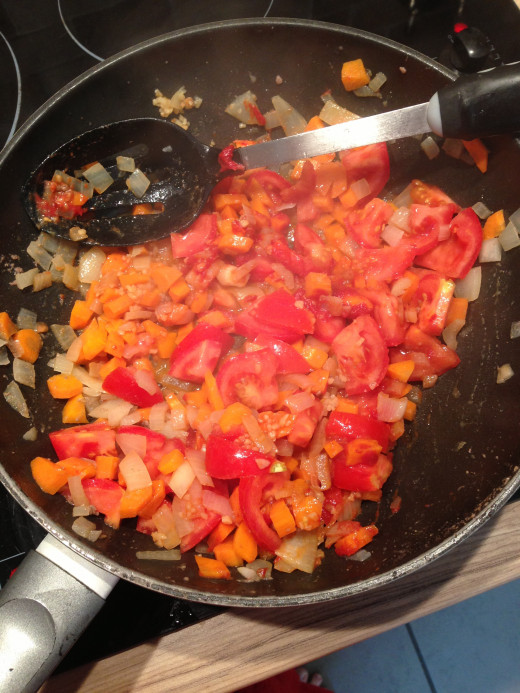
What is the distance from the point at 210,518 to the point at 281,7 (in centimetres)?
203

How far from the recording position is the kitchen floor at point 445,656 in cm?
256

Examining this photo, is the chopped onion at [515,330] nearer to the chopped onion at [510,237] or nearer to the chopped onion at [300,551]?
the chopped onion at [510,237]

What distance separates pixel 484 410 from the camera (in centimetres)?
181

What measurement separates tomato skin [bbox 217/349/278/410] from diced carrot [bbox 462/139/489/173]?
988 mm

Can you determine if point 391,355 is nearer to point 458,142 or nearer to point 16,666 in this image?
point 458,142

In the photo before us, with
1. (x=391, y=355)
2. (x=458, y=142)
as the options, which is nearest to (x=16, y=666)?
(x=391, y=355)

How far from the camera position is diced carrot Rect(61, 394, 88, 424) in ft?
6.18

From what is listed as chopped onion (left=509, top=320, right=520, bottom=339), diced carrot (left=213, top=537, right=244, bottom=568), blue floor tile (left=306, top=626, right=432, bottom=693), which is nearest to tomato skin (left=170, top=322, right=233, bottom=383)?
diced carrot (left=213, top=537, right=244, bottom=568)

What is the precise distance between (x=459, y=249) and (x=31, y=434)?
163 cm

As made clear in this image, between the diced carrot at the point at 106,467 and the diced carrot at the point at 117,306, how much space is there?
529 mm

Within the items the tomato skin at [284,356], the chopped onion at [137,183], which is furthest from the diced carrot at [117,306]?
the tomato skin at [284,356]

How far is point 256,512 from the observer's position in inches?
64.8

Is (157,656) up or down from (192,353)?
down

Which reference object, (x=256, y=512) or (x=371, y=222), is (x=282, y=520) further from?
(x=371, y=222)
